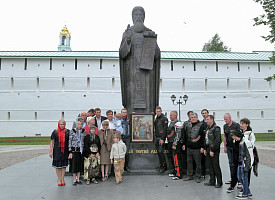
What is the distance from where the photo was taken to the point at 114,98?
33500 millimetres

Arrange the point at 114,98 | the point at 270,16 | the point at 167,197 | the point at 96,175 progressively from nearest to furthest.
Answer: the point at 167,197, the point at 96,175, the point at 270,16, the point at 114,98

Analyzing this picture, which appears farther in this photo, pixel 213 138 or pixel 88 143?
pixel 88 143

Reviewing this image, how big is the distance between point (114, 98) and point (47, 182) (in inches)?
1088

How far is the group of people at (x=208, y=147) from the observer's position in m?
4.74

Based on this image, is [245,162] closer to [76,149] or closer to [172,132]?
[172,132]

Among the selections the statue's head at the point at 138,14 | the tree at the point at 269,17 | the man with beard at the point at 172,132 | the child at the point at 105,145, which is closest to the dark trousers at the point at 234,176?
the man with beard at the point at 172,132

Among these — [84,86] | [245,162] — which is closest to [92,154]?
[245,162]

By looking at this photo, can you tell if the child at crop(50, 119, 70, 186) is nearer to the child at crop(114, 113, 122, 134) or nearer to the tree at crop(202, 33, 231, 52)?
the child at crop(114, 113, 122, 134)

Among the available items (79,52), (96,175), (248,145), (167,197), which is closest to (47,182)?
(96,175)

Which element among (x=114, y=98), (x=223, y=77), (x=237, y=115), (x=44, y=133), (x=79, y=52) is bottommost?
(x=44, y=133)

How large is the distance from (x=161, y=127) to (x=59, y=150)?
2611 millimetres

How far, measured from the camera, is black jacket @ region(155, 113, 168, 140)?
6.46 metres

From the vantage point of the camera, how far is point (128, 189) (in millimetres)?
5211

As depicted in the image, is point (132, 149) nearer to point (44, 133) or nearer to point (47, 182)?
point (47, 182)
